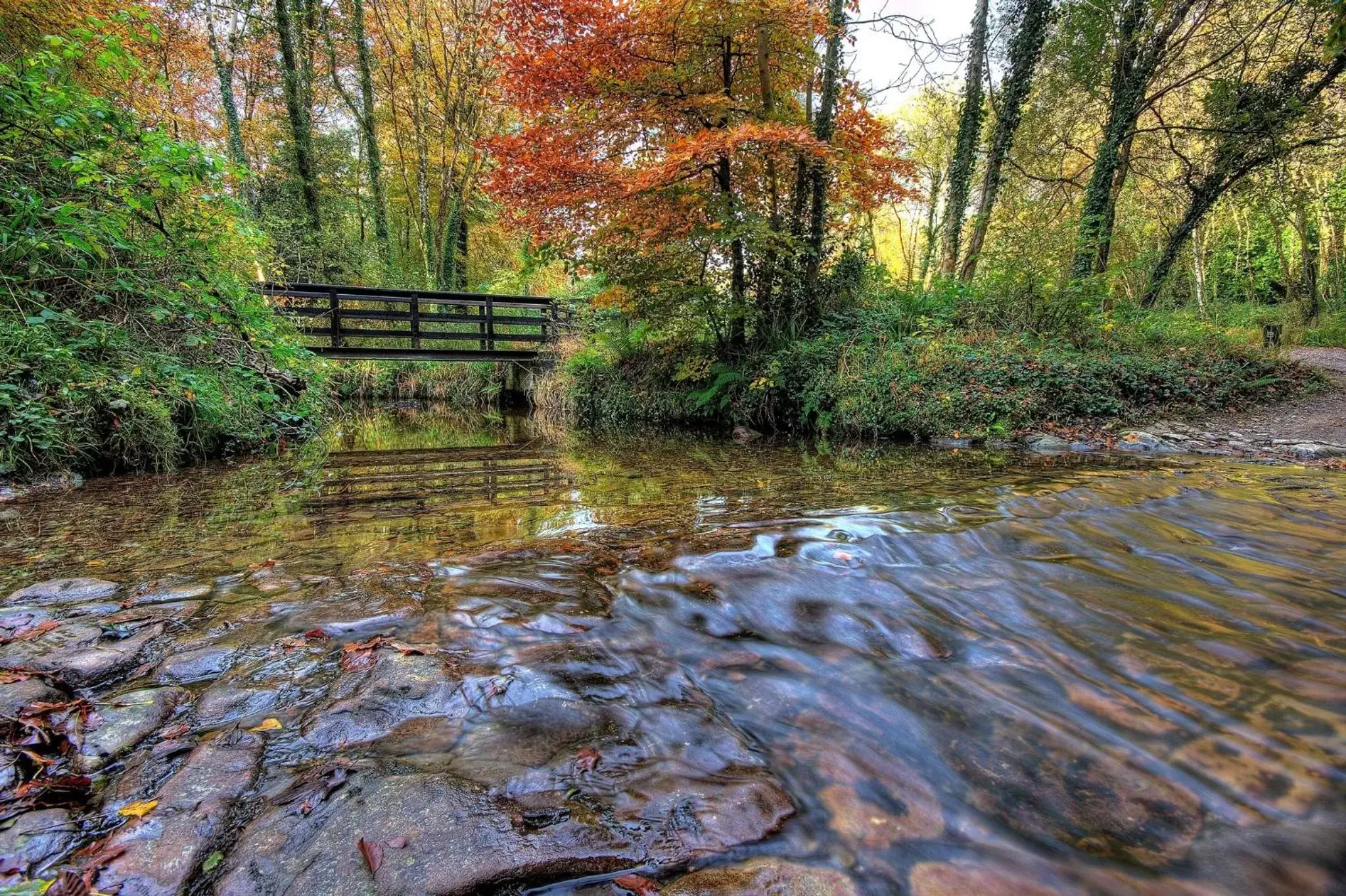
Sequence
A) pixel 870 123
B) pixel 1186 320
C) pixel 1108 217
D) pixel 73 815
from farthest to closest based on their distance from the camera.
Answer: pixel 1108 217, pixel 1186 320, pixel 870 123, pixel 73 815

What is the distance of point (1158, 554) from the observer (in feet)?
10.4

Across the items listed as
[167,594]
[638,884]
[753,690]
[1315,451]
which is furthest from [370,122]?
[1315,451]

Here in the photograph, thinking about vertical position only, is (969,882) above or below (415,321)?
below

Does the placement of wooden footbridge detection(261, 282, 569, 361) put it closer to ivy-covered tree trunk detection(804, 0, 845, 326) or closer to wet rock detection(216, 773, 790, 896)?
ivy-covered tree trunk detection(804, 0, 845, 326)

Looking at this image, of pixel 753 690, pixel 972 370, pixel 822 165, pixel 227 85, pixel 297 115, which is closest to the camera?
pixel 753 690

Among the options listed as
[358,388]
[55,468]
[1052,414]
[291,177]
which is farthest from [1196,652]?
[291,177]

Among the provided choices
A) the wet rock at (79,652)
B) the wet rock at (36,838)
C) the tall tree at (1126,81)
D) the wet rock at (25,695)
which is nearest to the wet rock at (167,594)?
the wet rock at (79,652)

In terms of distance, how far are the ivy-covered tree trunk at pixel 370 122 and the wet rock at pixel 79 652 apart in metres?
16.3

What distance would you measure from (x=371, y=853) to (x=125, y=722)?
106 centimetres

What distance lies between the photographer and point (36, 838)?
49.6 inches

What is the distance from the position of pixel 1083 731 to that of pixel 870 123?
9002 mm

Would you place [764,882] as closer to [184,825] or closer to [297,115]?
[184,825]

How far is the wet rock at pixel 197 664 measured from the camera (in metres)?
1.98

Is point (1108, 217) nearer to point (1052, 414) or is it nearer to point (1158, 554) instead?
point (1052, 414)
